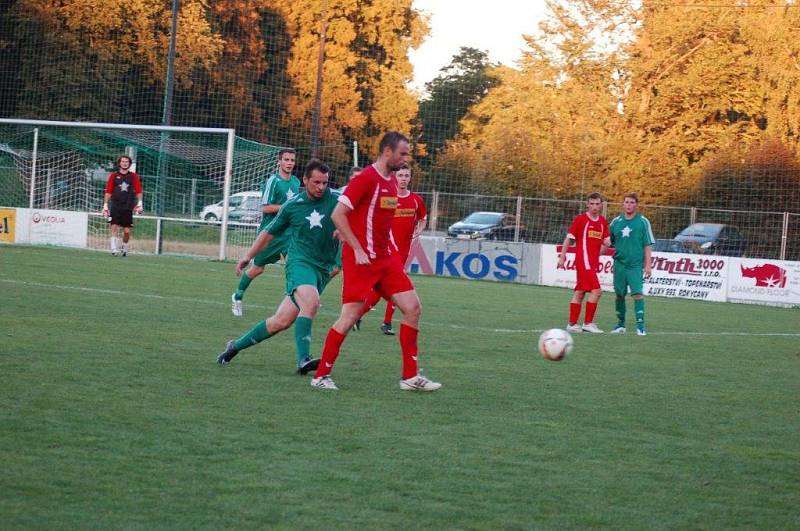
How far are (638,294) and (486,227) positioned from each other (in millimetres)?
15532

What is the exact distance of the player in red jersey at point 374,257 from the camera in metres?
7.77

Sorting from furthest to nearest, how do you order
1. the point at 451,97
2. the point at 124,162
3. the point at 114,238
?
the point at 451,97 → the point at 114,238 → the point at 124,162

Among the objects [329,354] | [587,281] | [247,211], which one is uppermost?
[247,211]

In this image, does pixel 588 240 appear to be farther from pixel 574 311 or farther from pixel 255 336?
pixel 255 336

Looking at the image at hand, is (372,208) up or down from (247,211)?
down

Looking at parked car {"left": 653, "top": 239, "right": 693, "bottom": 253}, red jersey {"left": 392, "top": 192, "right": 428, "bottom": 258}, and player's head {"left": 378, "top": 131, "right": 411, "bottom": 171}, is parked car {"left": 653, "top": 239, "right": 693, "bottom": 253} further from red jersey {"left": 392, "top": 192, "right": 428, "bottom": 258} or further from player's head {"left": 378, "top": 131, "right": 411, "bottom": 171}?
player's head {"left": 378, "top": 131, "right": 411, "bottom": 171}

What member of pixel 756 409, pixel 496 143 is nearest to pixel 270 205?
pixel 756 409

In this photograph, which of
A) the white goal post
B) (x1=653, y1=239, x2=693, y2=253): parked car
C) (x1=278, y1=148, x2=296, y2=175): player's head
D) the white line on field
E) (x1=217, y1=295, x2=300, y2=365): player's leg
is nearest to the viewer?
(x1=217, y1=295, x2=300, y2=365): player's leg

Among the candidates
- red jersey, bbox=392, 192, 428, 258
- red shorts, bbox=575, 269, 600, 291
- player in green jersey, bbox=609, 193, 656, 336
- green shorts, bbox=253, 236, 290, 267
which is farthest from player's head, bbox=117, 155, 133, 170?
red jersey, bbox=392, 192, 428, 258

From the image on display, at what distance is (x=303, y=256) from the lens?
351 inches

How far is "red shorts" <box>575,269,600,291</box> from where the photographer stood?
48.9 feet

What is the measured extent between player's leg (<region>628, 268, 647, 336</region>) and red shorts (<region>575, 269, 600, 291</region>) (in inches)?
18.4

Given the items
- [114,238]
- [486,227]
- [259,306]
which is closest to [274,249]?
[259,306]

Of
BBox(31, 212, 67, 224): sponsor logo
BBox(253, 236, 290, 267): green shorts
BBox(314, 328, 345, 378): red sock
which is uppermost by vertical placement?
BBox(31, 212, 67, 224): sponsor logo
